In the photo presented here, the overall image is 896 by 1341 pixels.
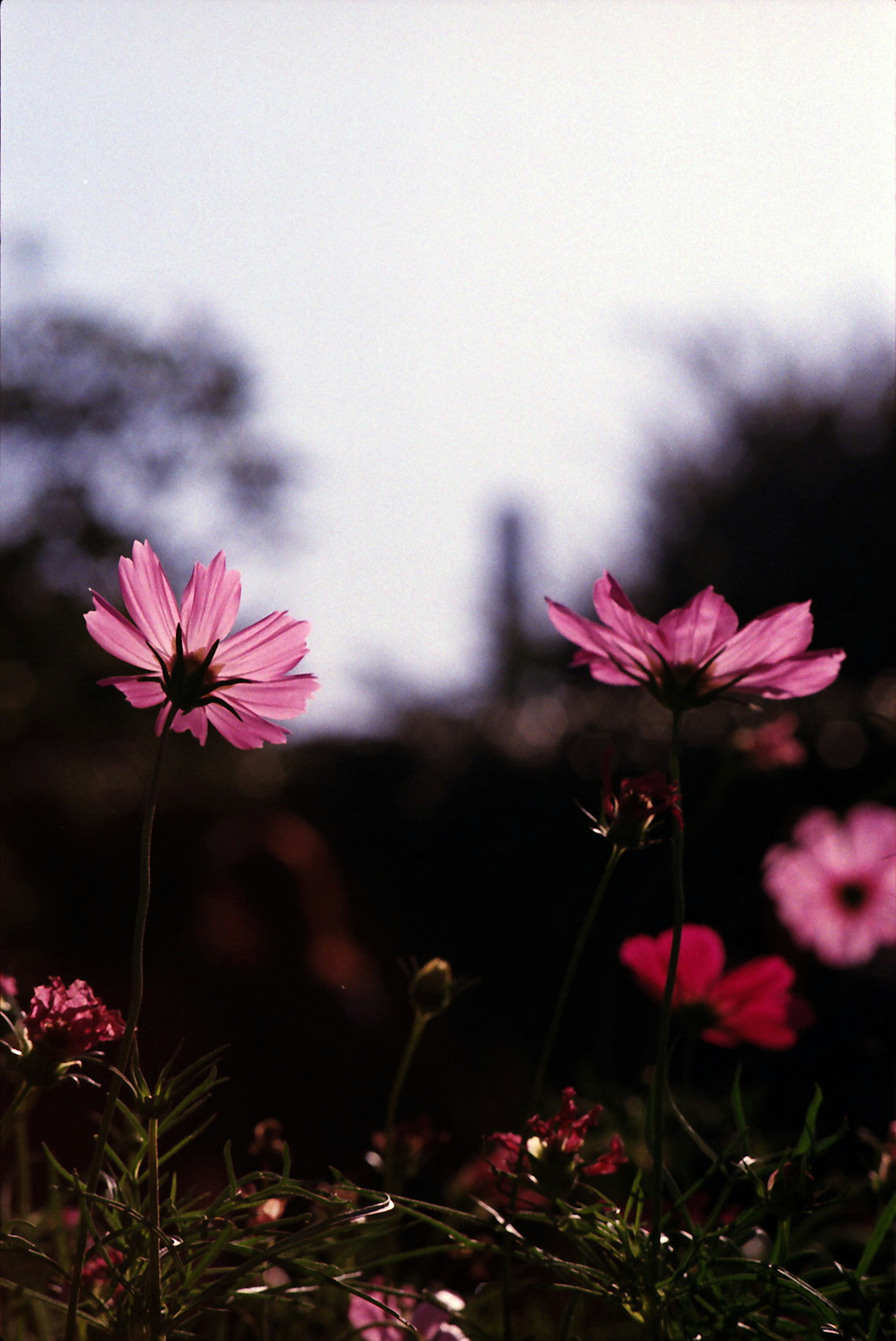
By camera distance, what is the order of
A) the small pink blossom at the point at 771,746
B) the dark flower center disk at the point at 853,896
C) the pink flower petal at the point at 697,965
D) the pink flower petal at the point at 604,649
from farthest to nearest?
the dark flower center disk at the point at 853,896 < the small pink blossom at the point at 771,746 < the pink flower petal at the point at 697,965 < the pink flower petal at the point at 604,649

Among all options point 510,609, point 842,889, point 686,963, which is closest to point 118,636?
point 686,963

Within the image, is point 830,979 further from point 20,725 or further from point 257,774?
point 20,725

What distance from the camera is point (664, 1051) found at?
0.31 metres

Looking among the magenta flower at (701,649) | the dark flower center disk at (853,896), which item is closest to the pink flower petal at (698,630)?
the magenta flower at (701,649)

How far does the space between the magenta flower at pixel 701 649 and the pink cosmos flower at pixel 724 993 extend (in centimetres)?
14

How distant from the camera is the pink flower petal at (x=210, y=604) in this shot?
1.11 ft

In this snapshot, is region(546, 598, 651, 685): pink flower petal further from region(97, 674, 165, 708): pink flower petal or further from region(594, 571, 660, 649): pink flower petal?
region(97, 674, 165, 708): pink flower petal

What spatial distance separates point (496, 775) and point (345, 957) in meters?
0.84

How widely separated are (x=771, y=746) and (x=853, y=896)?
0.15 m

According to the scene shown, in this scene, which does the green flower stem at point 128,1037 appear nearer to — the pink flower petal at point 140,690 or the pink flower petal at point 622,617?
the pink flower petal at point 140,690

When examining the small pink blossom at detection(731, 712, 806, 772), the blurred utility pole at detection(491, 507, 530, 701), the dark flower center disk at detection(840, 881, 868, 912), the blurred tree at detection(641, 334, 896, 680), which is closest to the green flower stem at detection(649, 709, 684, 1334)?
the small pink blossom at detection(731, 712, 806, 772)

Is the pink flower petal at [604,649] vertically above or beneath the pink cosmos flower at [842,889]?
above

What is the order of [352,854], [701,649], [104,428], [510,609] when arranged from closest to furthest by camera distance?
[701,649] → [352,854] → [104,428] → [510,609]

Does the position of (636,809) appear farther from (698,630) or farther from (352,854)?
(352,854)
